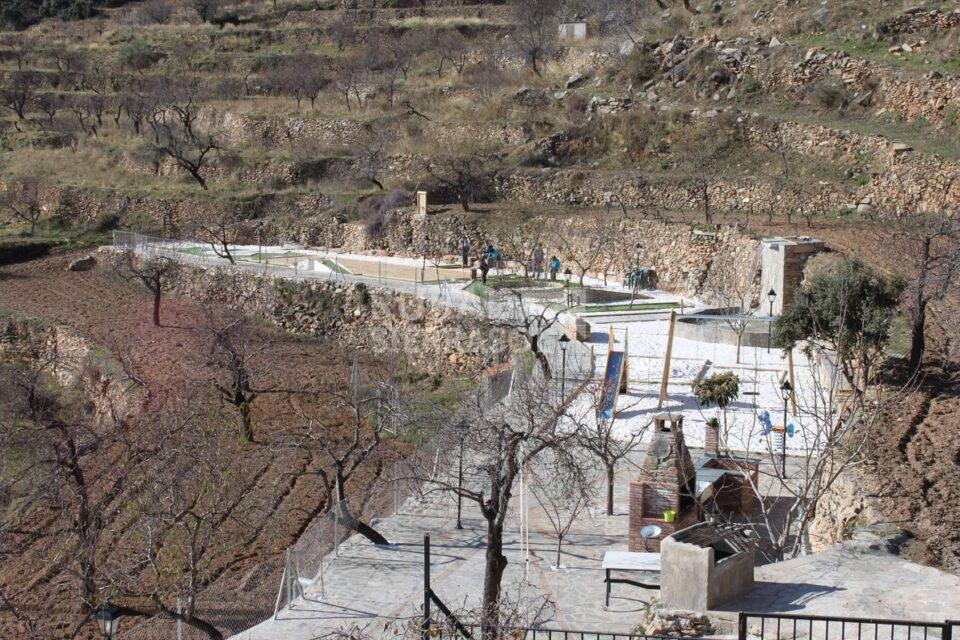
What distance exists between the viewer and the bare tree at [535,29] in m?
56.2

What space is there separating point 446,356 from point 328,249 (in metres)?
13.2

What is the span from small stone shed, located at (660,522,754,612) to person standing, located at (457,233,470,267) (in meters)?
27.1

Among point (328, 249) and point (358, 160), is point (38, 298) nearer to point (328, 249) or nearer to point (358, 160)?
point (328, 249)

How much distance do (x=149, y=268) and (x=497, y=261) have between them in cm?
1268

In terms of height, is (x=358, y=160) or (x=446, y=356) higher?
(x=358, y=160)

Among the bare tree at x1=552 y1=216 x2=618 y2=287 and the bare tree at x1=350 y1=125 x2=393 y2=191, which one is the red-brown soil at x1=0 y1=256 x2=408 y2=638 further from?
the bare tree at x1=350 y1=125 x2=393 y2=191

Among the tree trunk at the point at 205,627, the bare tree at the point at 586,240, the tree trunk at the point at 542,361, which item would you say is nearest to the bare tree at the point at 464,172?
the bare tree at the point at 586,240

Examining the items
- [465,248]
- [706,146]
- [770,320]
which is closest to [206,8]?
[465,248]

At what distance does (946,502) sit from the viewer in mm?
14852

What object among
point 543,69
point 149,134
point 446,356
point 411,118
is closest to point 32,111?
point 149,134

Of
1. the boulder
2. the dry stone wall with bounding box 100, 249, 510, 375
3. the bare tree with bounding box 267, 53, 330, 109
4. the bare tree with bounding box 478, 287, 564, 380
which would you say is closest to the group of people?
the bare tree with bounding box 478, 287, 564, 380

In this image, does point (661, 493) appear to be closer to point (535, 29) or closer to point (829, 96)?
point (829, 96)

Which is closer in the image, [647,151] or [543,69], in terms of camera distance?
[647,151]

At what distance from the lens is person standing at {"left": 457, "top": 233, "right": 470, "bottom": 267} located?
38.9 m
